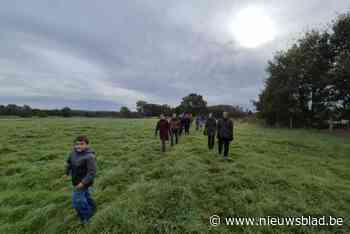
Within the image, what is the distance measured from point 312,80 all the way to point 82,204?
26.9 metres

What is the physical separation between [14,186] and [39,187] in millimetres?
888

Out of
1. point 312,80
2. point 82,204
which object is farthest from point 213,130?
point 312,80

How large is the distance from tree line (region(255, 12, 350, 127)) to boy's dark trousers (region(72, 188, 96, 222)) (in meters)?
21.6

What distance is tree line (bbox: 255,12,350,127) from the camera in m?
18.8

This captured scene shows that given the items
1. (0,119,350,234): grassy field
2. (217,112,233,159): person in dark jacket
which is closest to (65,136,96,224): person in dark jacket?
(0,119,350,234): grassy field

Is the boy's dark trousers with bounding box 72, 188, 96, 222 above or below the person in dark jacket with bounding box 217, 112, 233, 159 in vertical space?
below

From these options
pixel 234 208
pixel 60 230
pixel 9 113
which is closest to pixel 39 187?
pixel 60 230

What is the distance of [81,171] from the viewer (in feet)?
10.5

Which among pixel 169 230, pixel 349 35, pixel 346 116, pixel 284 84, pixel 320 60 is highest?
pixel 349 35

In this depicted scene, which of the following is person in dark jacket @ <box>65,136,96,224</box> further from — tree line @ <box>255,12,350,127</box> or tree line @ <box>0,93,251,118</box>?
tree line @ <box>0,93,251,118</box>

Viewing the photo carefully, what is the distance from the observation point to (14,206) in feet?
14.9

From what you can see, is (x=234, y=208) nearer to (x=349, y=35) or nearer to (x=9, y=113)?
(x=349, y=35)

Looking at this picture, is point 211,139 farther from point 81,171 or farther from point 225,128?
point 81,171

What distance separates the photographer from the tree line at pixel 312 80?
738 inches
